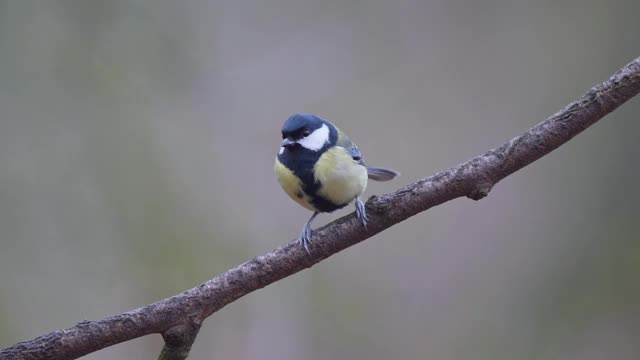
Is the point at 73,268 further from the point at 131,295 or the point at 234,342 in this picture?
the point at 234,342

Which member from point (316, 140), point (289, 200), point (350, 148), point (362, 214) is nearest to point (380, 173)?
point (350, 148)

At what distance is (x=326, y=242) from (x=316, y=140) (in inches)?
12.2

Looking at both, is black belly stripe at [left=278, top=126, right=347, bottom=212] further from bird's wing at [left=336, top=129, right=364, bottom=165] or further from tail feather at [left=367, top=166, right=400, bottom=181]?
tail feather at [left=367, top=166, right=400, bottom=181]

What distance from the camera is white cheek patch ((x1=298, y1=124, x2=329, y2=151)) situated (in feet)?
4.45

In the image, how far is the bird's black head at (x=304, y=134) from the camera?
4.41 ft

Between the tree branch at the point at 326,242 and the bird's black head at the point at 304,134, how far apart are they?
0.27m

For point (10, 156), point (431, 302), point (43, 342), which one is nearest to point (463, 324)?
point (431, 302)

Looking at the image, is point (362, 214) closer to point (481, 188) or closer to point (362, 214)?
point (362, 214)

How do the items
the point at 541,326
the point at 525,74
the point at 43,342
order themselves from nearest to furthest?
1. the point at 43,342
2. the point at 541,326
3. the point at 525,74

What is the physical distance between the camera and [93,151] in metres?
2.37

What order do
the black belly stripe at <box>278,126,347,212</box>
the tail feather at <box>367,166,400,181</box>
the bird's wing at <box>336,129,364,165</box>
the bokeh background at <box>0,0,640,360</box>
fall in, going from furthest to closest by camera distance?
1. the bokeh background at <box>0,0,640,360</box>
2. the tail feather at <box>367,166,400,181</box>
3. the bird's wing at <box>336,129,364,165</box>
4. the black belly stripe at <box>278,126,347,212</box>

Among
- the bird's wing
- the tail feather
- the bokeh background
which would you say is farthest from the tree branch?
the bokeh background

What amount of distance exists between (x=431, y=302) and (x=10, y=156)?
1.64m

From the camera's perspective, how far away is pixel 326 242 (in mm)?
1141
